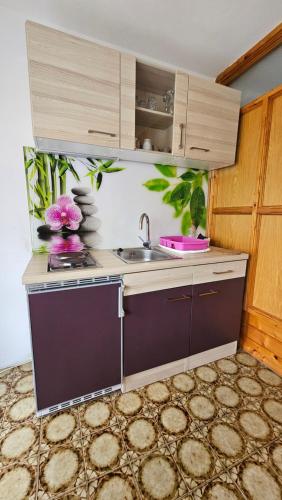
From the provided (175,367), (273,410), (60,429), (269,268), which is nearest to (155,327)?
(175,367)

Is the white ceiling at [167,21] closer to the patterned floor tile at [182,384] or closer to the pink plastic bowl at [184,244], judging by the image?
the pink plastic bowl at [184,244]

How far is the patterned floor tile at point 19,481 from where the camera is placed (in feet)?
2.90

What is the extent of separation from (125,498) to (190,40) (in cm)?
265

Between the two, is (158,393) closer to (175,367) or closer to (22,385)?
(175,367)

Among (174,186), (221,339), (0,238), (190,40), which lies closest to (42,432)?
(0,238)

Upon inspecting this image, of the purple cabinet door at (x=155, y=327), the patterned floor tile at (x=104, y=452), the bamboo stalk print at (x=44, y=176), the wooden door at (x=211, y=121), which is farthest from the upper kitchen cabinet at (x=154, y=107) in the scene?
the patterned floor tile at (x=104, y=452)

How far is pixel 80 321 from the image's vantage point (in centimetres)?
117

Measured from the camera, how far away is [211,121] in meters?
1.60

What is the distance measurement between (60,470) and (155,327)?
2.61 ft

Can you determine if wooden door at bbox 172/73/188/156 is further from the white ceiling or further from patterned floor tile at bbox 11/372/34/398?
patterned floor tile at bbox 11/372/34/398

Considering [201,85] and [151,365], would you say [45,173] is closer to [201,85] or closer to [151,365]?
[201,85]

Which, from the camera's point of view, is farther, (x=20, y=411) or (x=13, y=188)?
(x=13, y=188)

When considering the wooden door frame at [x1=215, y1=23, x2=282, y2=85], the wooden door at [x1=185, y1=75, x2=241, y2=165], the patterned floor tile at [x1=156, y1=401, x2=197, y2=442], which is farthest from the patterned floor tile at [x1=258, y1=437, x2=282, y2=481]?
the wooden door frame at [x1=215, y1=23, x2=282, y2=85]

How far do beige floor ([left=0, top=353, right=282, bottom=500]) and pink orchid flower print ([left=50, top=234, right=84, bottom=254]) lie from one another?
0.95m
